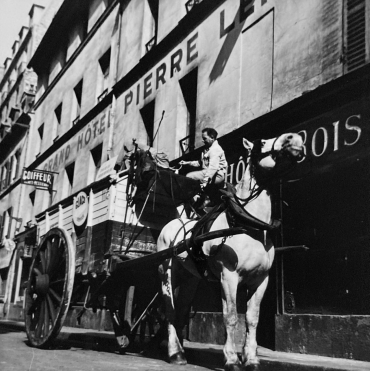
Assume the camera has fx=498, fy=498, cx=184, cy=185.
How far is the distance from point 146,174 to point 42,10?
90.4 feet

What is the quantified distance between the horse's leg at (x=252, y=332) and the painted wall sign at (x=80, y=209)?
408cm

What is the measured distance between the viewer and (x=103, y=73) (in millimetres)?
19188

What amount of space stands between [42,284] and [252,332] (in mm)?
3791

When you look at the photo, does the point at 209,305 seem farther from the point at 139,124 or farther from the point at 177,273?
the point at 139,124

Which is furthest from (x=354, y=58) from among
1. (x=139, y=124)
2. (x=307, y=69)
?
(x=139, y=124)

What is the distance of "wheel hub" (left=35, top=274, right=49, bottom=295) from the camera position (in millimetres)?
7789

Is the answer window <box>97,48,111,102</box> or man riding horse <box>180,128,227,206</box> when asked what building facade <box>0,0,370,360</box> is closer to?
window <box>97,48,111,102</box>

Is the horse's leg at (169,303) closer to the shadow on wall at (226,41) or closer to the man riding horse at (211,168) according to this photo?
the man riding horse at (211,168)

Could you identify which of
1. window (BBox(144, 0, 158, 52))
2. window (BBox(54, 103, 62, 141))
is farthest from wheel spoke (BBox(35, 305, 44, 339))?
window (BBox(54, 103, 62, 141))

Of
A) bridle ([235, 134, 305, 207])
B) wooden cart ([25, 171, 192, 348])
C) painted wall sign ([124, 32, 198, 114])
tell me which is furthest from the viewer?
painted wall sign ([124, 32, 198, 114])

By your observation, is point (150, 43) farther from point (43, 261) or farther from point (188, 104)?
point (43, 261)

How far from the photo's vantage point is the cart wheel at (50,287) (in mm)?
7219

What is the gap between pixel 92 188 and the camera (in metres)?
8.85

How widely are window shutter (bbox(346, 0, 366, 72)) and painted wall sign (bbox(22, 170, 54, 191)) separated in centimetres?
1560
